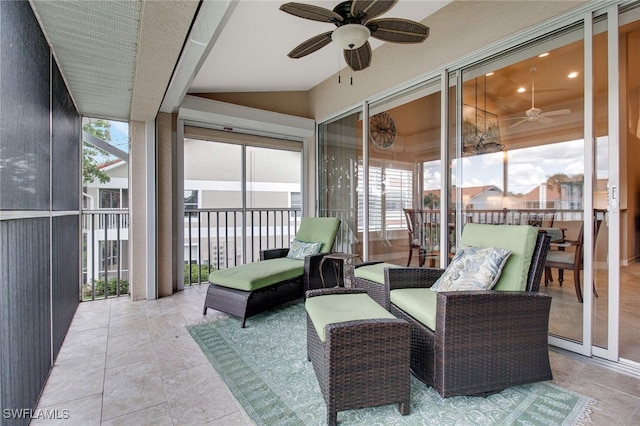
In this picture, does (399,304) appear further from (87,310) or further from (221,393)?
(87,310)

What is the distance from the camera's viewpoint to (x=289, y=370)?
2.04m

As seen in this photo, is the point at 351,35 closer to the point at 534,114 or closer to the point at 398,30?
the point at 398,30

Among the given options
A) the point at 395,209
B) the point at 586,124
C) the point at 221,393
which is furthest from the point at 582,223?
the point at 221,393

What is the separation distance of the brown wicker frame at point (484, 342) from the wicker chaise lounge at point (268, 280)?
160cm

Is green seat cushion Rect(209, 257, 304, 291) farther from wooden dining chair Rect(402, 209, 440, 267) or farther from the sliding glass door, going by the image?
the sliding glass door

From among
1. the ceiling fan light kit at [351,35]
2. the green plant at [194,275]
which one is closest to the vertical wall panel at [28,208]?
the ceiling fan light kit at [351,35]

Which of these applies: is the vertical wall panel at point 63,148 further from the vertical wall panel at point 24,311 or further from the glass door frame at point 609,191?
the glass door frame at point 609,191

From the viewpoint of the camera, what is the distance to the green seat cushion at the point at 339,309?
5.40ft

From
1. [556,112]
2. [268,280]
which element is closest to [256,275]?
[268,280]

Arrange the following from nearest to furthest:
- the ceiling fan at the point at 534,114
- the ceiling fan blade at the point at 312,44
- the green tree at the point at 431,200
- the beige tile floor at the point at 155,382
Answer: the beige tile floor at the point at 155,382, the ceiling fan blade at the point at 312,44, the ceiling fan at the point at 534,114, the green tree at the point at 431,200

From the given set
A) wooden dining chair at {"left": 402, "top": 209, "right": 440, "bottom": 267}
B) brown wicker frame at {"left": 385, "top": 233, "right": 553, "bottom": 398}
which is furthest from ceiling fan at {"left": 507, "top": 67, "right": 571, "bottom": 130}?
brown wicker frame at {"left": 385, "top": 233, "right": 553, "bottom": 398}

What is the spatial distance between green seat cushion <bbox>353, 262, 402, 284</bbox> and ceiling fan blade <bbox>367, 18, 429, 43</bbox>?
1839mm

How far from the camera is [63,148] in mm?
2586

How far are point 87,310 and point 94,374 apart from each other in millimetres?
1653
